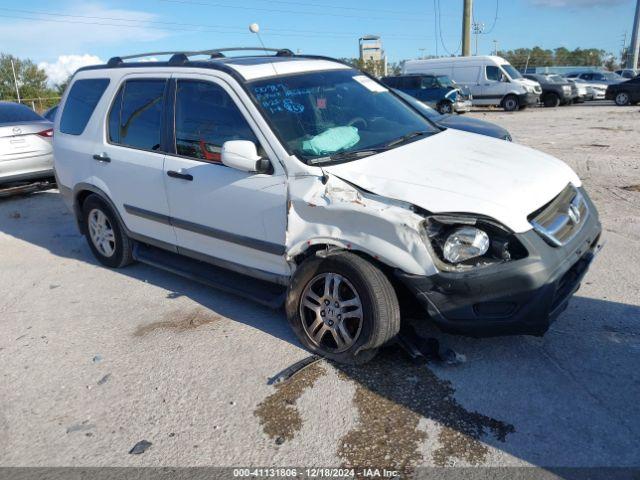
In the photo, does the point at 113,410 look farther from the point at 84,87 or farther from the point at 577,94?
the point at 577,94

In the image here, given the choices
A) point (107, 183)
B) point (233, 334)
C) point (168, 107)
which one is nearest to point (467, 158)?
point (233, 334)

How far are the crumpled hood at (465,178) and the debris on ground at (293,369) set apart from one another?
1.20 metres

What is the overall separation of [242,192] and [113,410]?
5.33ft

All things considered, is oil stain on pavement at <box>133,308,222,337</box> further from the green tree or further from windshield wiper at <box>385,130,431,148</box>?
the green tree

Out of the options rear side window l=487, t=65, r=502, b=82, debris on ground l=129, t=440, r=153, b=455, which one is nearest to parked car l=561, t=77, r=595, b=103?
rear side window l=487, t=65, r=502, b=82

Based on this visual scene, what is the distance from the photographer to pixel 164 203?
15.3 feet

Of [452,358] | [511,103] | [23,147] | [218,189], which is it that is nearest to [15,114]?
[23,147]

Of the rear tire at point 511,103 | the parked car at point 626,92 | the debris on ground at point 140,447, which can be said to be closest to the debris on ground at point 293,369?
the debris on ground at point 140,447

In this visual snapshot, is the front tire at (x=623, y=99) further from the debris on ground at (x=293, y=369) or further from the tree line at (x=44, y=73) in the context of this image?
the debris on ground at (x=293, y=369)

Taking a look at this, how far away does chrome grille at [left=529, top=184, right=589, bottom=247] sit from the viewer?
10.7 feet

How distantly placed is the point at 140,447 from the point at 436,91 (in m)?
21.9

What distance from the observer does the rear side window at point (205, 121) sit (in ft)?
13.3

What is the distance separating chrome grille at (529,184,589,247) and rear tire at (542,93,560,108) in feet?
82.4

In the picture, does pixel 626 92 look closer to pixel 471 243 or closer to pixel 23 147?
pixel 23 147
